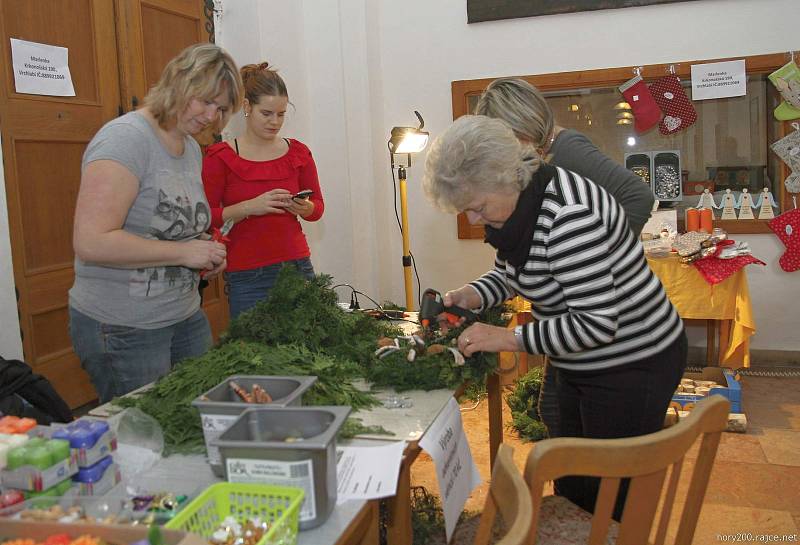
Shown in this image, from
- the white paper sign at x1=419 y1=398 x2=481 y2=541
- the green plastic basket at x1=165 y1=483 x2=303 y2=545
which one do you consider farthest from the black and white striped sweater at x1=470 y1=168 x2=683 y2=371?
the green plastic basket at x1=165 y1=483 x2=303 y2=545

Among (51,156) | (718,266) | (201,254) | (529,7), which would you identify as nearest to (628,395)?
(201,254)

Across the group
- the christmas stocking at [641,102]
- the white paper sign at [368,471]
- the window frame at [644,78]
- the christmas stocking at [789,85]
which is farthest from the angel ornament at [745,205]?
the white paper sign at [368,471]

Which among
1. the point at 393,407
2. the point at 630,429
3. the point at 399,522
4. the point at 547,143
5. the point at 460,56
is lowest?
the point at 399,522

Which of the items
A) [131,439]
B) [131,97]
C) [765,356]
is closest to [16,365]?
[131,439]

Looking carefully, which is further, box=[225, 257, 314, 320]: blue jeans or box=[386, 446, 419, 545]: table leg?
box=[225, 257, 314, 320]: blue jeans

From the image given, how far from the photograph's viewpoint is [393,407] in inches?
63.7

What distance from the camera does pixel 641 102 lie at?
175 inches

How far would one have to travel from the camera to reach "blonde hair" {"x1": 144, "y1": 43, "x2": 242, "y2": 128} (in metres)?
1.85

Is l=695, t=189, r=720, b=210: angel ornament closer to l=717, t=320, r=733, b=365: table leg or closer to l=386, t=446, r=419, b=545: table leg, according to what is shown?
l=717, t=320, r=733, b=365: table leg

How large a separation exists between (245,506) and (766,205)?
4.20 meters

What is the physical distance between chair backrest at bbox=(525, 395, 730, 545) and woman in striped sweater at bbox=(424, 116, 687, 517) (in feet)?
1.27

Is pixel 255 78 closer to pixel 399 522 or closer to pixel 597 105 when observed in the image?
pixel 399 522

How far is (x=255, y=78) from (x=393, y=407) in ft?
5.12

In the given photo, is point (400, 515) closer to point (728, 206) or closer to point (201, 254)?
point (201, 254)
